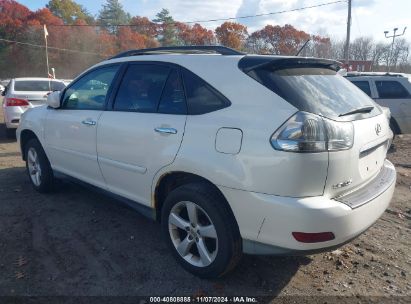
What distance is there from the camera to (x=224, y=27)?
178 ft

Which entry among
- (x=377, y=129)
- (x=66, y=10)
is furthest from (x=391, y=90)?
(x=66, y=10)

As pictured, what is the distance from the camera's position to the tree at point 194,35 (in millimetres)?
54344

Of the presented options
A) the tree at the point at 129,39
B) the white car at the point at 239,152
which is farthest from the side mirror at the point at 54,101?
the tree at the point at 129,39

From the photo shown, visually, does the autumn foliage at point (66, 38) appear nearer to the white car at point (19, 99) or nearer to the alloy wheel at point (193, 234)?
the white car at point (19, 99)

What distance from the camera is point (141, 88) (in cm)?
355

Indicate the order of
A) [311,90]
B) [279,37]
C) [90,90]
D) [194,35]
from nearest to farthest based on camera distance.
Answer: [311,90] → [90,90] → [279,37] → [194,35]

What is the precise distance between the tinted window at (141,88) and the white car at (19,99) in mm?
6276

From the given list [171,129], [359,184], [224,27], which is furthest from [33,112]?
[224,27]

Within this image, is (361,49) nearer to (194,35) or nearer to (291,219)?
(194,35)

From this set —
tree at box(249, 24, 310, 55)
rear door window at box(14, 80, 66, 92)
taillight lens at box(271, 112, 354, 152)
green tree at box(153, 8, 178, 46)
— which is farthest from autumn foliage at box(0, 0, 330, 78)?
taillight lens at box(271, 112, 354, 152)

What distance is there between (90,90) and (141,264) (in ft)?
6.72

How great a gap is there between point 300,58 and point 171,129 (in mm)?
1142

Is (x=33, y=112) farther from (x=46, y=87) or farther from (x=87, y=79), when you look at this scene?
(x=46, y=87)

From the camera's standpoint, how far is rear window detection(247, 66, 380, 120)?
8.56 ft
